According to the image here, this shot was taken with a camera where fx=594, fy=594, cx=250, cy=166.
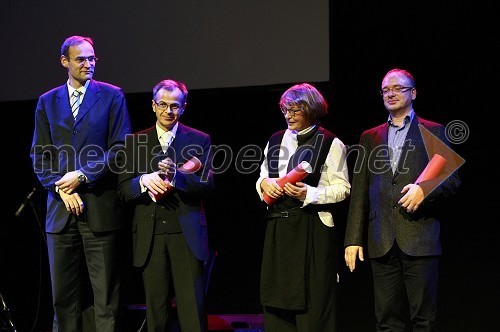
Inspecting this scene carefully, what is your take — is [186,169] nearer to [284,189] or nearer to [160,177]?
[160,177]

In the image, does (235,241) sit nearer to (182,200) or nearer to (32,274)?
(182,200)

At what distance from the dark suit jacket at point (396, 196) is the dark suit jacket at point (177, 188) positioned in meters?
0.79

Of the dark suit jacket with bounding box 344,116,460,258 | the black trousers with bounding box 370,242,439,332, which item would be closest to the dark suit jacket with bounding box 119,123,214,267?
the dark suit jacket with bounding box 344,116,460,258

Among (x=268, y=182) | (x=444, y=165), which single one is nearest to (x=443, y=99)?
(x=444, y=165)

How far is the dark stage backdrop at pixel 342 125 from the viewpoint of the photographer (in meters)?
3.91

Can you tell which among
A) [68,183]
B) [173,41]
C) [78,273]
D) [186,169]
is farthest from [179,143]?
[173,41]

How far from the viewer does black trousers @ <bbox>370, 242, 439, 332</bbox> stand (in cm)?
289

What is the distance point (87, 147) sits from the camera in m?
3.30

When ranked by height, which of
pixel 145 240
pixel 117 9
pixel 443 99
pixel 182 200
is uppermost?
pixel 117 9

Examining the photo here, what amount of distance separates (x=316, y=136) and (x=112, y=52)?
2164 mm

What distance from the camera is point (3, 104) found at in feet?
15.9

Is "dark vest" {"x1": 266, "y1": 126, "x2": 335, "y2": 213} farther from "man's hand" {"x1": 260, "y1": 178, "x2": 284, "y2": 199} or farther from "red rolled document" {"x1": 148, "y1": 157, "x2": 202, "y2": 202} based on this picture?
"red rolled document" {"x1": 148, "y1": 157, "x2": 202, "y2": 202}

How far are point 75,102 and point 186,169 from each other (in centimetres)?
84

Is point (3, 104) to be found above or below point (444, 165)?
above
